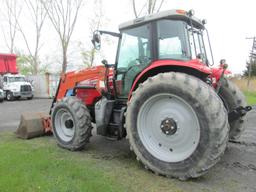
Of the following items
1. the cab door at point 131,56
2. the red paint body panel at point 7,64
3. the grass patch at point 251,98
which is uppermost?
the red paint body panel at point 7,64

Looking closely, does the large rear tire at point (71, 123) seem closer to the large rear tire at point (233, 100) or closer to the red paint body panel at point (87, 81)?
the red paint body panel at point (87, 81)

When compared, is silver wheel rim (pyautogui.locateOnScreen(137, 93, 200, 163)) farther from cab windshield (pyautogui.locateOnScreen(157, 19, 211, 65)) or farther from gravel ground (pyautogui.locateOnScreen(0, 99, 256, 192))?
cab windshield (pyautogui.locateOnScreen(157, 19, 211, 65))

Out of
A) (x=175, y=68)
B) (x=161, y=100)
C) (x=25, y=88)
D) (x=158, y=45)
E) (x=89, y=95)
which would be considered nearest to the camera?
(x=161, y=100)

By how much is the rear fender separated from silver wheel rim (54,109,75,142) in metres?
1.74

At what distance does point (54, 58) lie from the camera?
125 ft

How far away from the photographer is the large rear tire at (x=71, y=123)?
5.00 m

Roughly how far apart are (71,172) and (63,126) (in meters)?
1.83

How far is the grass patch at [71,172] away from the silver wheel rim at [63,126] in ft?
1.03

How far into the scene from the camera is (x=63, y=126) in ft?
18.3

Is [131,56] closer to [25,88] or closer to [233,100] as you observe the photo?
[233,100]

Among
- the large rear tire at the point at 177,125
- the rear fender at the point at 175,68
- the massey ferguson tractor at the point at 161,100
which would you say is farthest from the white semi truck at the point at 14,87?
the large rear tire at the point at 177,125

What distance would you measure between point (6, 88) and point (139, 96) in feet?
63.9

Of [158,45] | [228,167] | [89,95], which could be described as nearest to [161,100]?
[158,45]

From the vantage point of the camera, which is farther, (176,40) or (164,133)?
(176,40)
